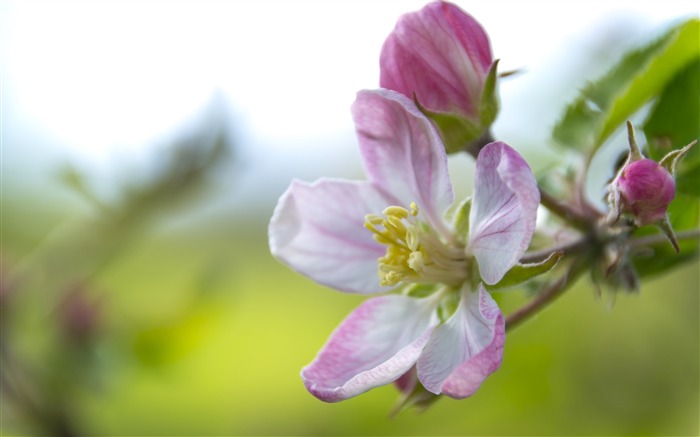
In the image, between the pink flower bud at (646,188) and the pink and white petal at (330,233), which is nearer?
the pink flower bud at (646,188)

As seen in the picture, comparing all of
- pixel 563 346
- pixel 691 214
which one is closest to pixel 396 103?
pixel 691 214

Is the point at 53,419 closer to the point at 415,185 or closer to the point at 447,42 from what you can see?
the point at 415,185

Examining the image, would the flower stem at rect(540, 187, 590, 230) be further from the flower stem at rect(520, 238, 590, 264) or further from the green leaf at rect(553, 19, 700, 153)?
the green leaf at rect(553, 19, 700, 153)

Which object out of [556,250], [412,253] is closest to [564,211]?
[556,250]

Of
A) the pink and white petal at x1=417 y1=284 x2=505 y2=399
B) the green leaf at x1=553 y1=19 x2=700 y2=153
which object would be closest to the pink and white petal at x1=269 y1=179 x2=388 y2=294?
the pink and white petal at x1=417 y1=284 x2=505 y2=399

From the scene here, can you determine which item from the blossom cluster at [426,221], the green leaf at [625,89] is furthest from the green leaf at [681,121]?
the blossom cluster at [426,221]

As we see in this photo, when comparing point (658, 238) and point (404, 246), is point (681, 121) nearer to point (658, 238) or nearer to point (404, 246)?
point (658, 238)

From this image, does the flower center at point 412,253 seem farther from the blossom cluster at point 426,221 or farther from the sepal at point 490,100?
the sepal at point 490,100
